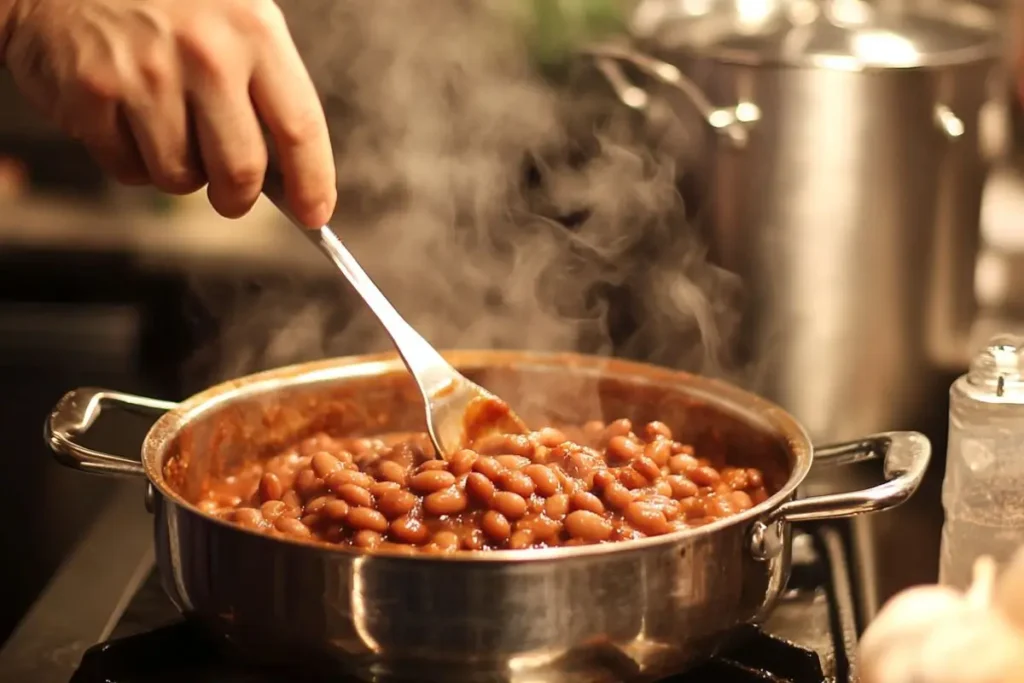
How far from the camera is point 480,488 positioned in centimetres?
117

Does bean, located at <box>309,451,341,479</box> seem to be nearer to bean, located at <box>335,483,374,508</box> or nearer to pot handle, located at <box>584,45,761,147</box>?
bean, located at <box>335,483,374,508</box>

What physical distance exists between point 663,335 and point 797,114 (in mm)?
399

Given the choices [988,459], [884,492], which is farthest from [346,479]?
[988,459]

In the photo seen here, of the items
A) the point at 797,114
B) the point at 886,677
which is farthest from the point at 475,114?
the point at 886,677

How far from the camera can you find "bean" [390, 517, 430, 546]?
3.80ft

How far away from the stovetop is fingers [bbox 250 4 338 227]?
424mm

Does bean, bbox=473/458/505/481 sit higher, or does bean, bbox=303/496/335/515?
bean, bbox=473/458/505/481

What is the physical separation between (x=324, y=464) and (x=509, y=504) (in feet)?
0.73

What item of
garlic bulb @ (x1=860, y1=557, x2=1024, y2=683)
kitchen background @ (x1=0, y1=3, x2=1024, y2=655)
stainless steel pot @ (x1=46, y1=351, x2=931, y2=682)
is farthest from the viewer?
kitchen background @ (x1=0, y1=3, x2=1024, y2=655)

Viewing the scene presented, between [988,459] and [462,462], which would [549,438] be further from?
[988,459]

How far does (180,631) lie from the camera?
122 cm

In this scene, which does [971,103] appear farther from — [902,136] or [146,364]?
[146,364]

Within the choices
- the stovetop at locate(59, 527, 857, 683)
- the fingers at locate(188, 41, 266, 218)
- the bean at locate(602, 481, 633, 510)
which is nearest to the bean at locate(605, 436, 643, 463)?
the bean at locate(602, 481, 633, 510)

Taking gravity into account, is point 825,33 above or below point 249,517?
above
